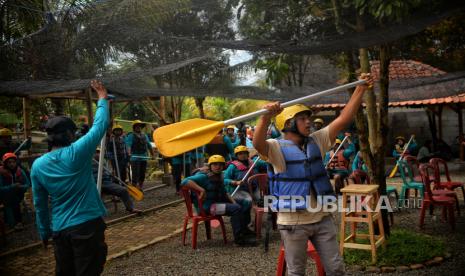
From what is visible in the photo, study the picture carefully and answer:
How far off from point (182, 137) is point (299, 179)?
927 mm

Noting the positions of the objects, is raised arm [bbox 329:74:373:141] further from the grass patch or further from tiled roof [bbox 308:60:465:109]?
the grass patch

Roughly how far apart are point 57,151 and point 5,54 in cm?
203

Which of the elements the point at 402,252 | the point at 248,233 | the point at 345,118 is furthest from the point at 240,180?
the point at 345,118

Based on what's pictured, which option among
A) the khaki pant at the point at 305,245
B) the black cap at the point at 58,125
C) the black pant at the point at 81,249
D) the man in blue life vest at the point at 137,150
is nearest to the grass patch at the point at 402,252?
the khaki pant at the point at 305,245

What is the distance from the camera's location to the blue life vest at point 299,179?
303cm

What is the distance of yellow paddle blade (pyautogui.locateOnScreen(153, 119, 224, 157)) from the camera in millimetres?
3205

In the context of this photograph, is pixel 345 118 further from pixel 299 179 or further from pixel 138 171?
pixel 138 171

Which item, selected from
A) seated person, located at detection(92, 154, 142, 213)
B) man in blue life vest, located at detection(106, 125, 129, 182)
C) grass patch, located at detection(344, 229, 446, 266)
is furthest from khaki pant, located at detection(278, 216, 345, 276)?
man in blue life vest, located at detection(106, 125, 129, 182)

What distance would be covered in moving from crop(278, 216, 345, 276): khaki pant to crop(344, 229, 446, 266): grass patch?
1.89 meters

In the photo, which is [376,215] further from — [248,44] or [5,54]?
[5,54]

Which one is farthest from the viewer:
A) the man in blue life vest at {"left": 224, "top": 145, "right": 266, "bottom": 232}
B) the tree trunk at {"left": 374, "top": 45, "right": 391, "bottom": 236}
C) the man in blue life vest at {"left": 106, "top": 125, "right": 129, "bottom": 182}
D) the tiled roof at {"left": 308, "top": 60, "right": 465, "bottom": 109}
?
the man in blue life vest at {"left": 106, "top": 125, "right": 129, "bottom": 182}

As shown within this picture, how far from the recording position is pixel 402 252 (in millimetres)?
4781

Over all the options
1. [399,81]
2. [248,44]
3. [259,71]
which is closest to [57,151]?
[248,44]

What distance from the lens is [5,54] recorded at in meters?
4.46
